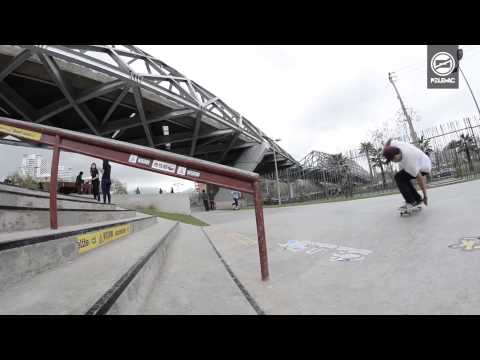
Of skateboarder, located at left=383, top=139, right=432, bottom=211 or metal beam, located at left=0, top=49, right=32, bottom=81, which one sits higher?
metal beam, located at left=0, top=49, right=32, bottom=81

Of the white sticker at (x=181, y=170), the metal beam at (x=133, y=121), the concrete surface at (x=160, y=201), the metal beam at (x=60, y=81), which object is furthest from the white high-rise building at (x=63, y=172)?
the concrete surface at (x=160, y=201)

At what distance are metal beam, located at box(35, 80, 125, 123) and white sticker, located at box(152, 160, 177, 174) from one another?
1630 centimetres

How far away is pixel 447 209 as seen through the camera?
318cm

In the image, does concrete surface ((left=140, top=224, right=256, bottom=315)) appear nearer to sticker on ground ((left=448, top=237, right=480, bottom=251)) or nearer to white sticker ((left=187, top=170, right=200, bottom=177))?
white sticker ((left=187, top=170, right=200, bottom=177))

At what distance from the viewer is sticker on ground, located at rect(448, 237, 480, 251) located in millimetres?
1754

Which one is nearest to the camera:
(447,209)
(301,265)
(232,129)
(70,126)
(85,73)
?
(301,265)

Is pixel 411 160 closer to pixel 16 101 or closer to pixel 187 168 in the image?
pixel 187 168

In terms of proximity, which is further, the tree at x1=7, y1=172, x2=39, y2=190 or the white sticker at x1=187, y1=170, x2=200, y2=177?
the tree at x1=7, y1=172, x2=39, y2=190

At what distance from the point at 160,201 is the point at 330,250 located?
81.5 feet

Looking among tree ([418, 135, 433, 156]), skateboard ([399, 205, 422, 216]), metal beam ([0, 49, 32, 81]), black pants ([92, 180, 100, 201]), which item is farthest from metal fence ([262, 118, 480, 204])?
metal beam ([0, 49, 32, 81])

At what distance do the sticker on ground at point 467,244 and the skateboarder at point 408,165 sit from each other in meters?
1.36
